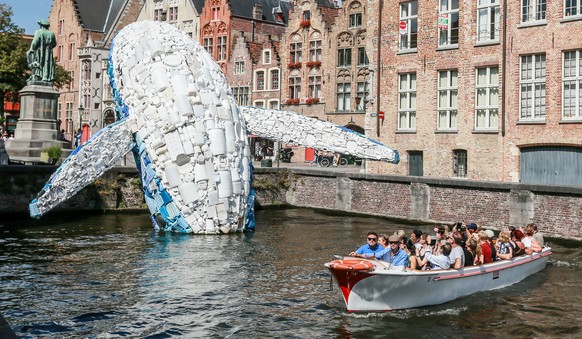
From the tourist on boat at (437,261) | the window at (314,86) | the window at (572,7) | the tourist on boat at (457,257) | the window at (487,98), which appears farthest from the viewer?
the window at (314,86)

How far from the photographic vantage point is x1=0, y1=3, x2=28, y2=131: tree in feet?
162

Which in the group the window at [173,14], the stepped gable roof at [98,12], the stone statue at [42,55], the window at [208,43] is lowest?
the stone statue at [42,55]

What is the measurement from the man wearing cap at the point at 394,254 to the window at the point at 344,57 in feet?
110

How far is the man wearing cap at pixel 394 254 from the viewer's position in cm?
1261

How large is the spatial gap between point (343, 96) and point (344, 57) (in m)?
2.55

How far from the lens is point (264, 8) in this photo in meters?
59.0

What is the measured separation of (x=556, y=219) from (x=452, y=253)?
9.45 metres

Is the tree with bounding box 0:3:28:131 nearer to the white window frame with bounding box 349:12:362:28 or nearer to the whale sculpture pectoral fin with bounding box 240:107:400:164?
the white window frame with bounding box 349:12:362:28

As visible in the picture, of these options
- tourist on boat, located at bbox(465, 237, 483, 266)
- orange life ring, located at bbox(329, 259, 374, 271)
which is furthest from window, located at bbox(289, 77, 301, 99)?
orange life ring, located at bbox(329, 259, 374, 271)

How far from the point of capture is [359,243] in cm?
2031

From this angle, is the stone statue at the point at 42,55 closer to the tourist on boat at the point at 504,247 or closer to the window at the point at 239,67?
the tourist on boat at the point at 504,247

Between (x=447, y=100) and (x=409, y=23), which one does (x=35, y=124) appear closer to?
(x=409, y=23)

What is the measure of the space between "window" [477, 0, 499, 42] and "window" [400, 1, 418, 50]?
337 cm

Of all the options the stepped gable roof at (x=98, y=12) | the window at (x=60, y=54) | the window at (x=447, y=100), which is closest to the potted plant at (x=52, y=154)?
the window at (x=447, y=100)
